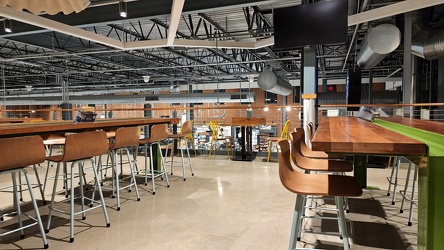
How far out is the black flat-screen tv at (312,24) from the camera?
14.7ft

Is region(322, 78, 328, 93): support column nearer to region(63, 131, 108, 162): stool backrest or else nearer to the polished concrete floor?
the polished concrete floor

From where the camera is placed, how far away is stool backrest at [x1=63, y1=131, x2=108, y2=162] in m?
2.37

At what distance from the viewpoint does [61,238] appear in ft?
7.92

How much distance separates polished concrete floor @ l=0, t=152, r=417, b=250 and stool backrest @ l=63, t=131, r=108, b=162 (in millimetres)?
692

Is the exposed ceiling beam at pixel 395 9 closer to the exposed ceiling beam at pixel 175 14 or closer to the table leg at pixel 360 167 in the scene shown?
the table leg at pixel 360 167

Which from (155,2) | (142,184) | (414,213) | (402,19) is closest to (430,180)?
(414,213)

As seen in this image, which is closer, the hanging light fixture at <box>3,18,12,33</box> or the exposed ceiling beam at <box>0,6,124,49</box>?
the exposed ceiling beam at <box>0,6,124,49</box>

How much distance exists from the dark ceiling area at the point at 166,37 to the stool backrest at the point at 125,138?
2038 mm

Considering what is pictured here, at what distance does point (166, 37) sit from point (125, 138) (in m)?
5.36

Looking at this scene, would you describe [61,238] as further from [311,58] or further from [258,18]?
[258,18]

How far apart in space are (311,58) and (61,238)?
4870 millimetres

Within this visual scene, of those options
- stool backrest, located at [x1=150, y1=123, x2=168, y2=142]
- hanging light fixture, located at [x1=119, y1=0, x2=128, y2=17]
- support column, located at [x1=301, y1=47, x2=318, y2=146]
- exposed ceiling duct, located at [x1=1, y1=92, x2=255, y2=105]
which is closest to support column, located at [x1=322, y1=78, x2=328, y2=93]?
exposed ceiling duct, located at [x1=1, y1=92, x2=255, y2=105]

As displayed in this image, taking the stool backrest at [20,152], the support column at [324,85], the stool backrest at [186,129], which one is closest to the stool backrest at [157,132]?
the stool backrest at [186,129]

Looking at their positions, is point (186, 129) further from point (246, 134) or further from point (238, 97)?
point (238, 97)
